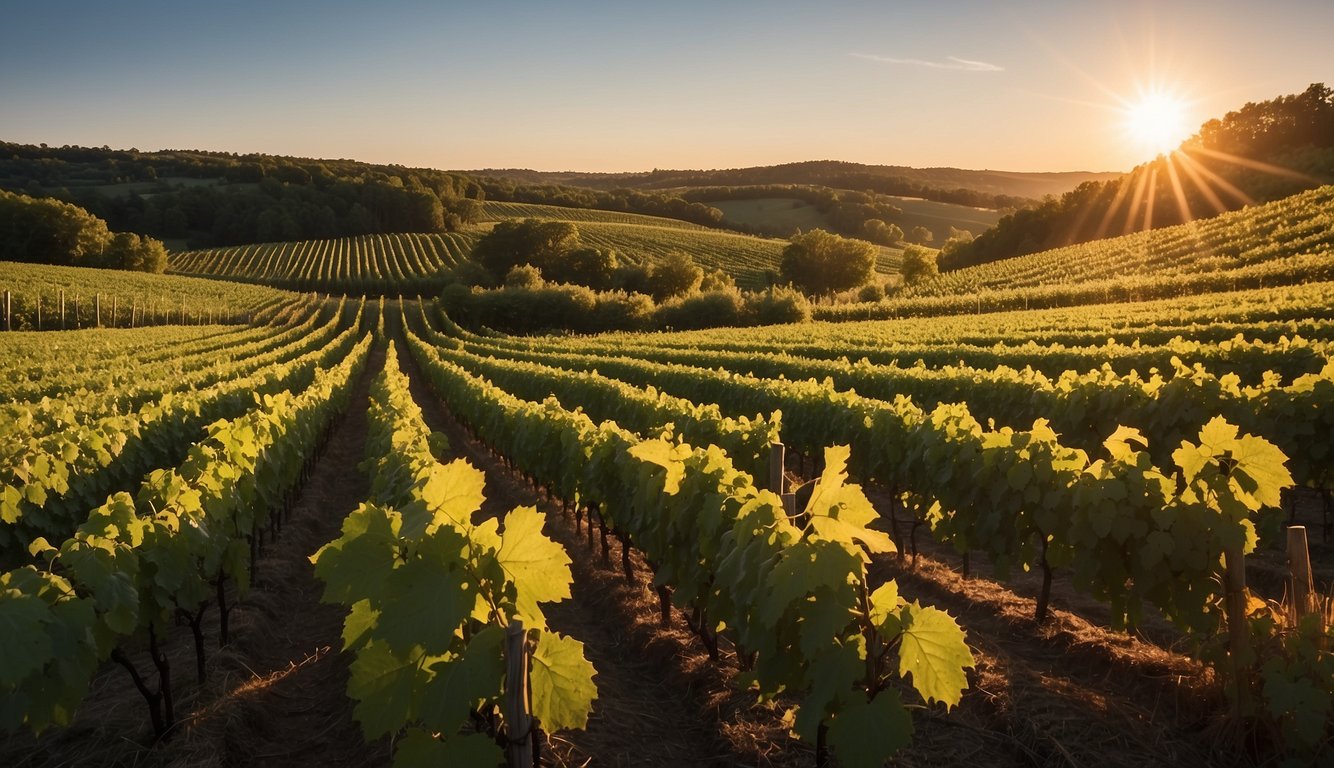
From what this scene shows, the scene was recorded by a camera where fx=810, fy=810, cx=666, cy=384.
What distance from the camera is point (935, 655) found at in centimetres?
348

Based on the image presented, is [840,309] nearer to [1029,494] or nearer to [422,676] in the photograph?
[1029,494]

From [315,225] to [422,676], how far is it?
112287 millimetres

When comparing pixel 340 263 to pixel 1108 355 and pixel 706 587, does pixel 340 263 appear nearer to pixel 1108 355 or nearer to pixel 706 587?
pixel 1108 355

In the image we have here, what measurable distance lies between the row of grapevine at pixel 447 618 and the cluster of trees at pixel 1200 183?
6627 cm

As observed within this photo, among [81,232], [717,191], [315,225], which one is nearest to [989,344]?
[81,232]

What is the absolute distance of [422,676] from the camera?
10.9ft

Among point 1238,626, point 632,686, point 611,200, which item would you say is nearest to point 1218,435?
point 1238,626

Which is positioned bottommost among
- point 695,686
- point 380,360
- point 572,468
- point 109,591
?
point 380,360

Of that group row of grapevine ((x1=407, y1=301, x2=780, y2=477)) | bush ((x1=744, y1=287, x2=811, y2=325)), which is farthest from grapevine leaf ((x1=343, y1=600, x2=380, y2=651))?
bush ((x1=744, y1=287, x2=811, y2=325))

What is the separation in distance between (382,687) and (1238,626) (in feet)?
14.7

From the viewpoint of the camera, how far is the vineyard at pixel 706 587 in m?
3.40

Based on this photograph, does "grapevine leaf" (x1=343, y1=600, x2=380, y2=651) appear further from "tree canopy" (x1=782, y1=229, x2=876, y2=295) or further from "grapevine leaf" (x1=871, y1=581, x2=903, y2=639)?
"tree canopy" (x1=782, y1=229, x2=876, y2=295)

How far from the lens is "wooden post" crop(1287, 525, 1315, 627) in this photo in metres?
4.46

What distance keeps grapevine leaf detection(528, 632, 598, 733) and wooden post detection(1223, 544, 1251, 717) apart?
3.60 meters
